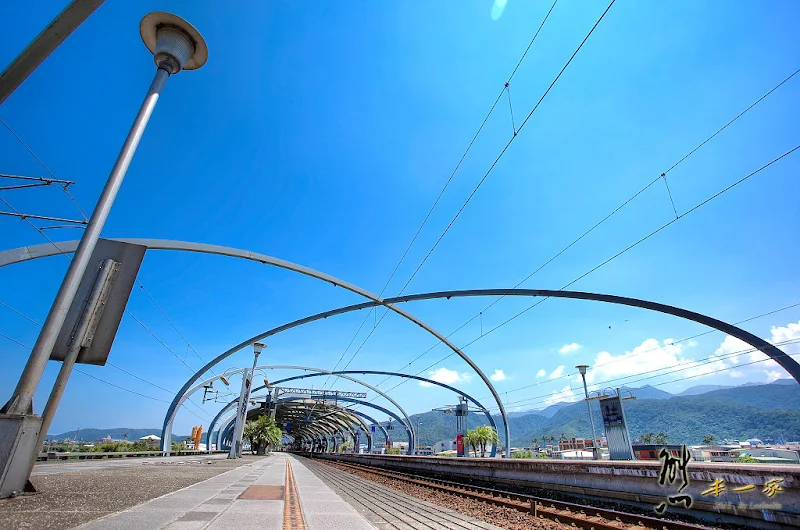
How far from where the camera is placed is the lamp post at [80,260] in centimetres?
482

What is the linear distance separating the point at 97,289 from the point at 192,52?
495 cm

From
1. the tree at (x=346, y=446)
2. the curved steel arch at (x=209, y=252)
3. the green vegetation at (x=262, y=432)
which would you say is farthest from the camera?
the tree at (x=346, y=446)

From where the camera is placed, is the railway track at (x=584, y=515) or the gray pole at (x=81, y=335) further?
the railway track at (x=584, y=515)

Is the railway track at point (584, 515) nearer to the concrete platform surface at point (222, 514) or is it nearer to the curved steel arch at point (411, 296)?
the concrete platform surface at point (222, 514)

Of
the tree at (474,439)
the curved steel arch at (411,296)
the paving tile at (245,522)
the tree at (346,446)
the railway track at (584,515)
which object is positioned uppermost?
the curved steel arch at (411,296)

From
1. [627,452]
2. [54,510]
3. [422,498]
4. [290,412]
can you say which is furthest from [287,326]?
[290,412]

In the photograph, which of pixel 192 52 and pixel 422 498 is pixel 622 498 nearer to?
pixel 422 498

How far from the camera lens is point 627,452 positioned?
1762cm

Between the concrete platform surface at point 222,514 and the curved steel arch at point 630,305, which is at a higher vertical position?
the curved steel arch at point 630,305

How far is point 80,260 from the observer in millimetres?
5855

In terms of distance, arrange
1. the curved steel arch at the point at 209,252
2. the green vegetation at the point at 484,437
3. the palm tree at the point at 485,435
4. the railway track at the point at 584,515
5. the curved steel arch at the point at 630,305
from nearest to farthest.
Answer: the railway track at the point at 584,515 → the curved steel arch at the point at 209,252 → the curved steel arch at the point at 630,305 → the green vegetation at the point at 484,437 → the palm tree at the point at 485,435

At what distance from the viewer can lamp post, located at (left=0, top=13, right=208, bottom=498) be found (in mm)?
4816

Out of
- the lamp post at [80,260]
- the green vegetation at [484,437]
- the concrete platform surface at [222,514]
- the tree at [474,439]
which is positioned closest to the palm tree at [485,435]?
the green vegetation at [484,437]

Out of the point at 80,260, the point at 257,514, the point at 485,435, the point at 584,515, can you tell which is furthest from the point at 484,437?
the point at 80,260
